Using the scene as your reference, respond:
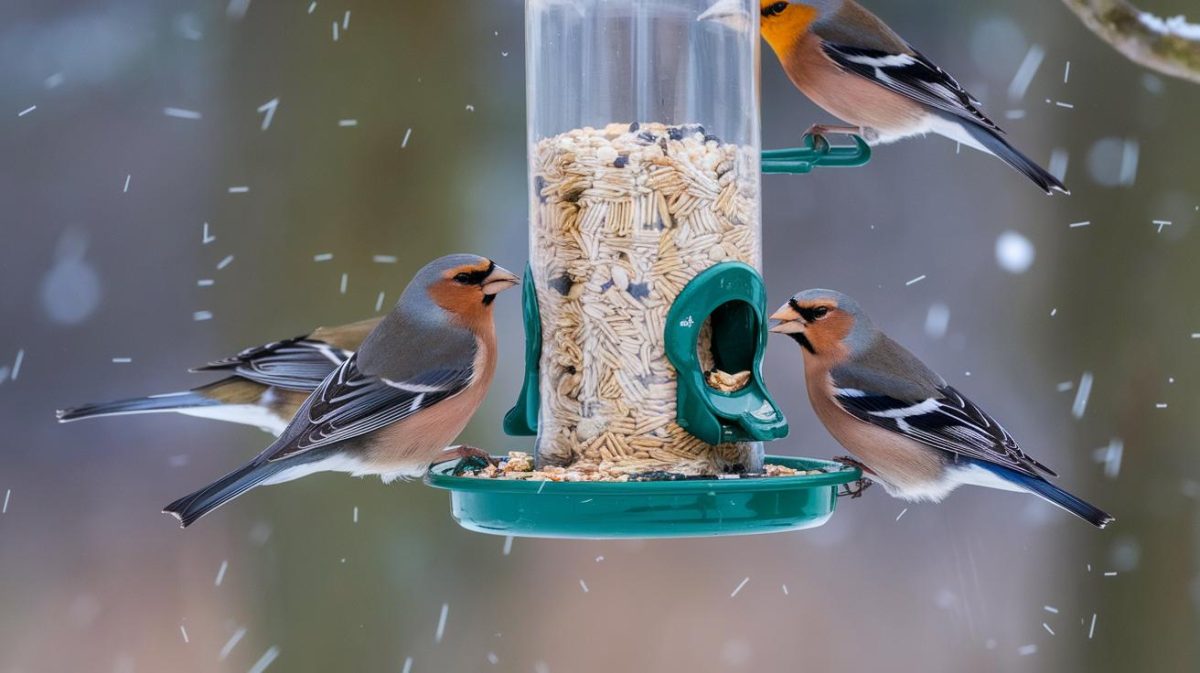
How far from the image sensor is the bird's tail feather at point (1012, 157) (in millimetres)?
5752

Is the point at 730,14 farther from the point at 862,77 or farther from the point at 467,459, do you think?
the point at 467,459

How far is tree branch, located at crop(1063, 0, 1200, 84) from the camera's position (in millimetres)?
5254

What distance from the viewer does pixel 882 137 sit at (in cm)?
641

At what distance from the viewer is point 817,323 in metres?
5.84

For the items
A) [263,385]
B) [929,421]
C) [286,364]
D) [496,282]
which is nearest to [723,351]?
[496,282]

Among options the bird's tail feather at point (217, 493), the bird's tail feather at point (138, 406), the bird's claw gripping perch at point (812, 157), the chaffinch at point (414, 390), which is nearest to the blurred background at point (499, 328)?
the bird's tail feather at point (138, 406)

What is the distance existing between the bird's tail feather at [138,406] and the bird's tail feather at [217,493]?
1.86 meters

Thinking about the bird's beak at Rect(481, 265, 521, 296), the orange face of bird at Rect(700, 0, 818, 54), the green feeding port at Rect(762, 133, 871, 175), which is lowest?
the bird's beak at Rect(481, 265, 521, 296)

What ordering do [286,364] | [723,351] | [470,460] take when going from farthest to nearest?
[286,364], [470,460], [723,351]

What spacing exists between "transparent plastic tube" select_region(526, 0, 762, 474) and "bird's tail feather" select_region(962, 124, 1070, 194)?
60.7 inches

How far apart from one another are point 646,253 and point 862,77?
197 cm

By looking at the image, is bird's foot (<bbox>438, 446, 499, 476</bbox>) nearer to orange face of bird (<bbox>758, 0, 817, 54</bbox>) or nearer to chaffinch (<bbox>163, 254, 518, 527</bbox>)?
chaffinch (<bbox>163, 254, 518, 527</bbox>)

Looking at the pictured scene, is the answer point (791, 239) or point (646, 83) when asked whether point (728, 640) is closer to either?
point (791, 239)

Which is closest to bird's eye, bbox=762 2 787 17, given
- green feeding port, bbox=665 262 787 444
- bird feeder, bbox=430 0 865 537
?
bird feeder, bbox=430 0 865 537
